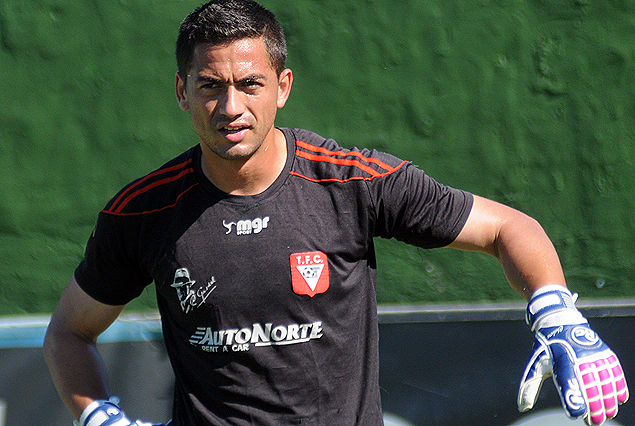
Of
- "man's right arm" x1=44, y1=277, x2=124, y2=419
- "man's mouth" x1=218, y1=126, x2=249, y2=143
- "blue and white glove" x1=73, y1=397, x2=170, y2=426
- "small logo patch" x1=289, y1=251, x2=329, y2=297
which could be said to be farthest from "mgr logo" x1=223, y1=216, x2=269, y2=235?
"blue and white glove" x1=73, y1=397, x2=170, y2=426

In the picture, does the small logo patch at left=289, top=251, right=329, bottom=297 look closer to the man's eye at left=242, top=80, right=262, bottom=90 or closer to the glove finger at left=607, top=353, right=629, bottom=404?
the man's eye at left=242, top=80, right=262, bottom=90

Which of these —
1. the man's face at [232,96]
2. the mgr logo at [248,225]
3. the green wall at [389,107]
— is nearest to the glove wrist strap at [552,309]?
the mgr logo at [248,225]

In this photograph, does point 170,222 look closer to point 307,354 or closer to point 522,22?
point 307,354

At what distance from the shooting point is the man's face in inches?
80.4

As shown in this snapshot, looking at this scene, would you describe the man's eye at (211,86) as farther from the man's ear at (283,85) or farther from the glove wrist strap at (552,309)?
the glove wrist strap at (552,309)

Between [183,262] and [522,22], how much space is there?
7.10 feet

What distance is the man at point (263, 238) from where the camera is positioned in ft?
6.81

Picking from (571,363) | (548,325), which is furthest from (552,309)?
(571,363)

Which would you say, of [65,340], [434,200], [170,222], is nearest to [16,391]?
[65,340]

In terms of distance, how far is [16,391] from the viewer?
10.7 ft

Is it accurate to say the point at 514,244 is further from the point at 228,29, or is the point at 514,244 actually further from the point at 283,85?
the point at 228,29

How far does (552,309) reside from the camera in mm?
1965

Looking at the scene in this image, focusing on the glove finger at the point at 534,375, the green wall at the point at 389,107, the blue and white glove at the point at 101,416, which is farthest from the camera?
the green wall at the point at 389,107

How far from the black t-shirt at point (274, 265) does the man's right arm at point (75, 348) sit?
156mm
